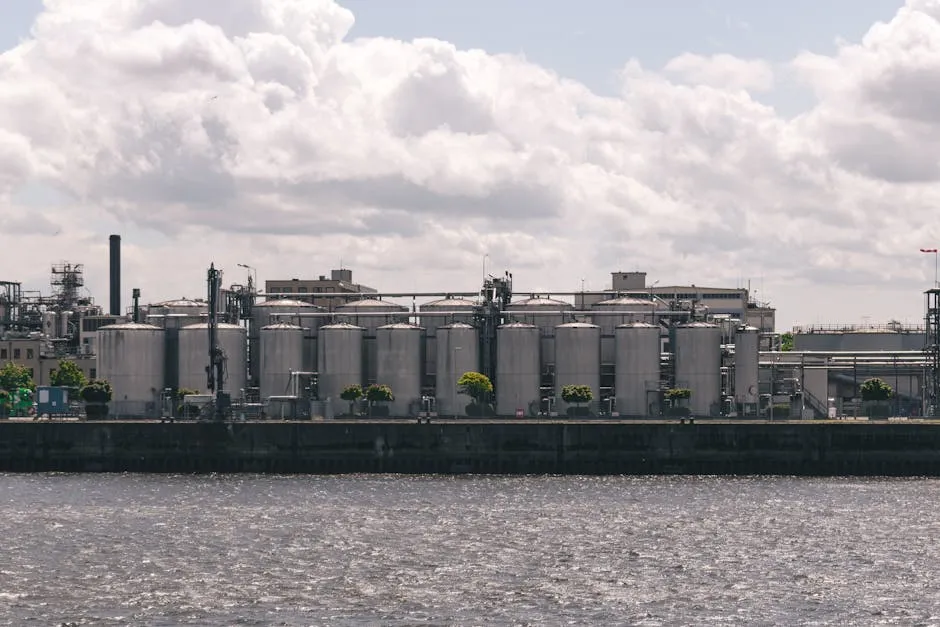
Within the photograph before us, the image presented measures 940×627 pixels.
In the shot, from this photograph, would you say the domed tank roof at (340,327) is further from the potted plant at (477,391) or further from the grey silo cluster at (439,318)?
the potted plant at (477,391)

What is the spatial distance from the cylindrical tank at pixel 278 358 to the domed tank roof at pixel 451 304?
53.7ft

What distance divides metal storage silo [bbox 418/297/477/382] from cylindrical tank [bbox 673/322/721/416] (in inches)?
867

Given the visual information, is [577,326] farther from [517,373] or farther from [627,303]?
[627,303]

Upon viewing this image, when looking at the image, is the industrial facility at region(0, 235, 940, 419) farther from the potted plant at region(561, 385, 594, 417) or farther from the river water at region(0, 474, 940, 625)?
the river water at region(0, 474, 940, 625)

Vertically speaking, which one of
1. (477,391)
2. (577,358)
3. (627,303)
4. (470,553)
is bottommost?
(470,553)

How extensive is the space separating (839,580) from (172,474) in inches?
2925

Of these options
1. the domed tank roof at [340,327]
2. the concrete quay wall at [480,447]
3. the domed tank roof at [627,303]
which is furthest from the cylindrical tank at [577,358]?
the domed tank roof at [340,327]

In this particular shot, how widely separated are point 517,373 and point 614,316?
48.0 feet

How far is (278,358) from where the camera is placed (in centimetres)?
16400

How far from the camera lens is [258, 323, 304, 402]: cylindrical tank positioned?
163 m

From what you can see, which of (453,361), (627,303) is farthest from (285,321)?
(627,303)

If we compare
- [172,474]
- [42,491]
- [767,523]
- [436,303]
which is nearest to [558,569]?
[767,523]

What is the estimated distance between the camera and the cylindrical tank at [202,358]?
164375mm

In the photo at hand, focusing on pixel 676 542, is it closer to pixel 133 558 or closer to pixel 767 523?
pixel 767 523
